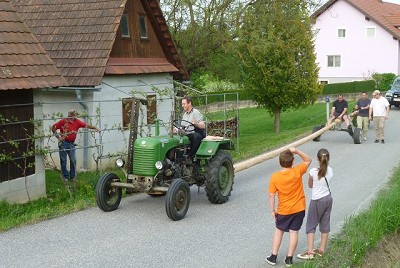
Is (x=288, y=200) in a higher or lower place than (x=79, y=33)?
lower

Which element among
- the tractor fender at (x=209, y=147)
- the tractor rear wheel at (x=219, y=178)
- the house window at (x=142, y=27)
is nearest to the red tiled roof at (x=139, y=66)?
the house window at (x=142, y=27)

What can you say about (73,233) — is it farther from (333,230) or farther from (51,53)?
(51,53)

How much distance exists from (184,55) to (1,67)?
1532 centimetres

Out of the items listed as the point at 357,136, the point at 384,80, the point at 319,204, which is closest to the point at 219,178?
the point at 319,204

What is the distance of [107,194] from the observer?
11.2 m

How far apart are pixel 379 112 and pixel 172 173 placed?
Answer: 36.8 ft

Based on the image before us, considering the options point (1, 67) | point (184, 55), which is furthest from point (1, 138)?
point (184, 55)

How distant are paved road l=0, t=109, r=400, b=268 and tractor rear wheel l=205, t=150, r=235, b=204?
0.63ft

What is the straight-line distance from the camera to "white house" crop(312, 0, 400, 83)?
54469 millimetres

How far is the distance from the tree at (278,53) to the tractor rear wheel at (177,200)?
15541mm

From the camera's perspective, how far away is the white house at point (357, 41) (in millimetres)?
54469

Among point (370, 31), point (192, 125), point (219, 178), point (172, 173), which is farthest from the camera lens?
point (370, 31)

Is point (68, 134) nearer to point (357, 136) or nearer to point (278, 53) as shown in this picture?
point (357, 136)

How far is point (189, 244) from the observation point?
9172mm
